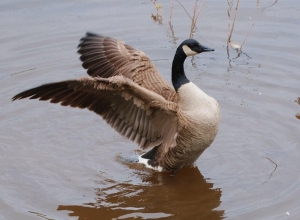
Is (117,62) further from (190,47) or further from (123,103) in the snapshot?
(190,47)

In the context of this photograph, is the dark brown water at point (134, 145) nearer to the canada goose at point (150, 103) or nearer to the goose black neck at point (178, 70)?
the canada goose at point (150, 103)

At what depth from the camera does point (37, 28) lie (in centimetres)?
1195

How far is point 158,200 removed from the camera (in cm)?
745

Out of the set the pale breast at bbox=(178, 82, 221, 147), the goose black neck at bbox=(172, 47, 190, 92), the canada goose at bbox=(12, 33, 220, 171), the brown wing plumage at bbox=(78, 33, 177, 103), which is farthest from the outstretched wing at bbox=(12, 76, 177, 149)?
the brown wing plumage at bbox=(78, 33, 177, 103)

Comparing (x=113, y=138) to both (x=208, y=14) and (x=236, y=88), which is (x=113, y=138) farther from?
(x=208, y=14)

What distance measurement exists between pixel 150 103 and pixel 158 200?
1.24 metres

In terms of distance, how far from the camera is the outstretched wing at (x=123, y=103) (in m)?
6.82

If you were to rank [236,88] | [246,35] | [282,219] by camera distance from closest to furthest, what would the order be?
[282,219], [236,88], [246,35]

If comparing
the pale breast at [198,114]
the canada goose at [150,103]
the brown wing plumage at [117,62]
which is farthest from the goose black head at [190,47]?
the brown wing plumage at [117,62]

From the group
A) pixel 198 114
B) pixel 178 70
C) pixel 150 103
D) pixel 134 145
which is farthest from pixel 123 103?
pixel 134 145

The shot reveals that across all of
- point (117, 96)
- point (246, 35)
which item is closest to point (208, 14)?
point (246, 35)

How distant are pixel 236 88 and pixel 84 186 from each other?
344cm

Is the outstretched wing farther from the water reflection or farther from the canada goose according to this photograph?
the water reflection

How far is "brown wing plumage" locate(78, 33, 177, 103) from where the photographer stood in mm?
8109
